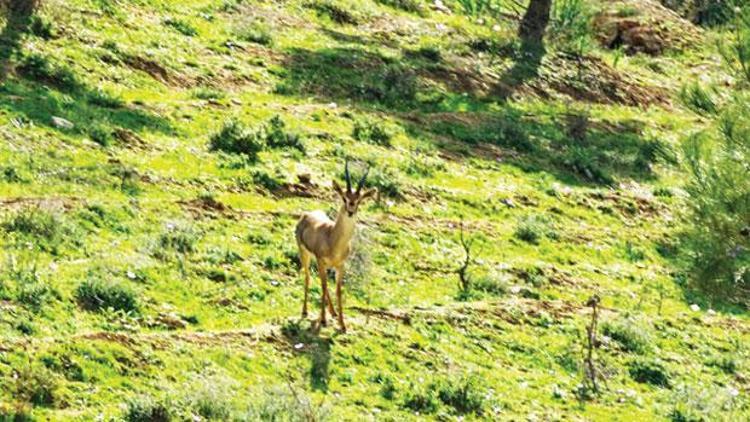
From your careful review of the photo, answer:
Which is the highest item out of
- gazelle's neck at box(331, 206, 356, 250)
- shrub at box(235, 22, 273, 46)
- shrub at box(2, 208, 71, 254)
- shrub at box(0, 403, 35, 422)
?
gazelle's neck at box(331, 206, 356, 250)

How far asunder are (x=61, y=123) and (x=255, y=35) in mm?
9544

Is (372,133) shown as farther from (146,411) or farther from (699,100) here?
(146,411)

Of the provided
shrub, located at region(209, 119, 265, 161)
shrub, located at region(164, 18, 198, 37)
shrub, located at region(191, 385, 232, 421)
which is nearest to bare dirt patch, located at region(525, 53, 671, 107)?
shrub, located at region(164, 18, 198, 37)

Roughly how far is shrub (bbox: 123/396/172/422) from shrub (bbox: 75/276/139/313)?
9.41 ft

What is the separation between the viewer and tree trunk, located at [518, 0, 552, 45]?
37.7 meters

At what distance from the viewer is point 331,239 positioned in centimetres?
1758

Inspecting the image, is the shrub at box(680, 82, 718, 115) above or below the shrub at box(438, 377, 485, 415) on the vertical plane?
above

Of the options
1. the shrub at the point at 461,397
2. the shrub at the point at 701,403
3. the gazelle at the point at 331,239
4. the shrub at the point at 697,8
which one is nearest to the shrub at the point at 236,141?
the gazelle at the point at 331,239

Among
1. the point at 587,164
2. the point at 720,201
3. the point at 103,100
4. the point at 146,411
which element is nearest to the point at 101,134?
the point at 103,100

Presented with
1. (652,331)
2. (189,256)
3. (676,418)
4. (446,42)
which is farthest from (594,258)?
(446,42)

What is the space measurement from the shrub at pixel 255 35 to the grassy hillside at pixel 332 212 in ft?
0.24

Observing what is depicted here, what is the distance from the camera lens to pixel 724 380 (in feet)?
67.2

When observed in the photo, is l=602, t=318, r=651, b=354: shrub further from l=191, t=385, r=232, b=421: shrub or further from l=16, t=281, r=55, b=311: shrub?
l=16, t=281, r=55, b=311: shrub

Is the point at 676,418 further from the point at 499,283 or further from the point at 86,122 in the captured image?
the point at 86,122
